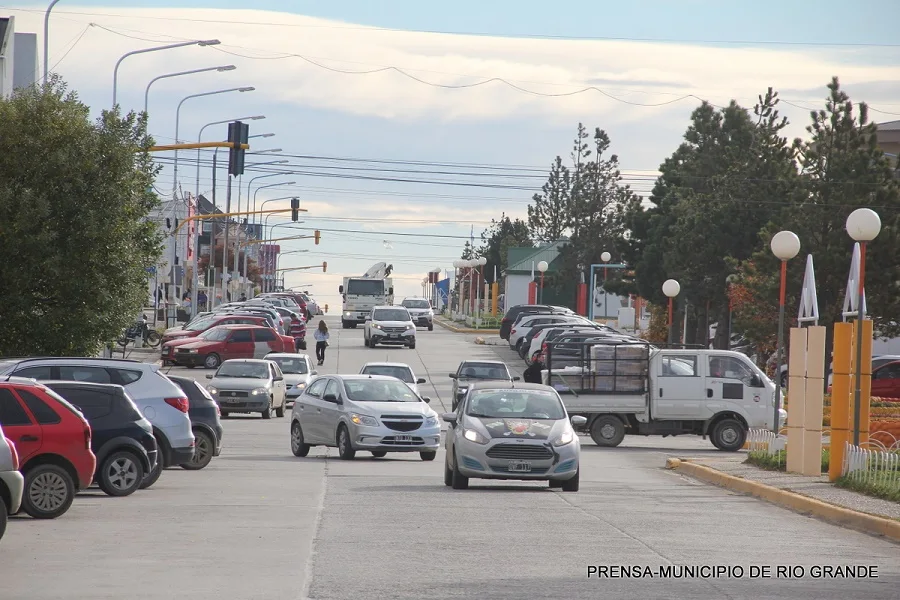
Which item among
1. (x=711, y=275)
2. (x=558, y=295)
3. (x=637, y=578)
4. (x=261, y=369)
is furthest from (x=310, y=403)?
(x=558, y=295)

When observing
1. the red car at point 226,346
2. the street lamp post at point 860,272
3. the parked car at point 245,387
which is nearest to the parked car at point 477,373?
the parked car at point 245,387

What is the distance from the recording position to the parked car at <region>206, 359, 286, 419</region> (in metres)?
35.6

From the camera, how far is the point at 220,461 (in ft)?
80.1

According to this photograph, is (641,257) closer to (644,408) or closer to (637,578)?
(644,408)

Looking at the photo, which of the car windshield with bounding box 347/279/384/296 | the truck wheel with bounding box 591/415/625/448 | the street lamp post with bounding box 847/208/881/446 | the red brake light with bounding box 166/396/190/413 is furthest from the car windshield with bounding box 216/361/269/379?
the car windshield with bounding box 347/279/384/296

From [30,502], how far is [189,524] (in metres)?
1.82

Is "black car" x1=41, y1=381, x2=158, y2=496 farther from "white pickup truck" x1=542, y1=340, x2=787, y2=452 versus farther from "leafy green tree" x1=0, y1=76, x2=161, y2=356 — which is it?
"white pickup truck" x1=542, y1=340, x2=787, y2=452

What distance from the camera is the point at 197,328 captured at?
179 feet

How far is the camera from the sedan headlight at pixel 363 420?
2441 cm

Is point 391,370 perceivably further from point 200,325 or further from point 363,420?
point 200,325

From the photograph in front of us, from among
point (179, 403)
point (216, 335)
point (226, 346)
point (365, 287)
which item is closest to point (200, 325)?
point (216, 335)

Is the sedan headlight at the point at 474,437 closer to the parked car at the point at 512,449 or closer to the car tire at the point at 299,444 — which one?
the parked car at the point at 512,449

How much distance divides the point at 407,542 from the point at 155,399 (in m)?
7.49

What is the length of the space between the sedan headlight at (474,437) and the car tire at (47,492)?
5.99m
